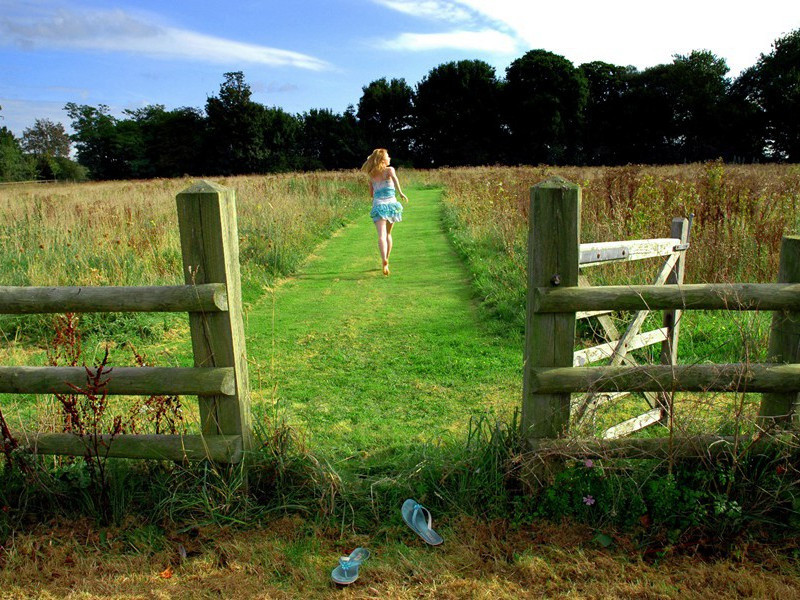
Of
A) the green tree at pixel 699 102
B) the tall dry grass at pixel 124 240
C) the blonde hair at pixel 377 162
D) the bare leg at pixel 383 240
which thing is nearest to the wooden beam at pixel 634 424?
the bare leg at pixel 383 240

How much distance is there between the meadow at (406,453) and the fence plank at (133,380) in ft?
1.40

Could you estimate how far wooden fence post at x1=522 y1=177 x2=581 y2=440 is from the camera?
2.88 m

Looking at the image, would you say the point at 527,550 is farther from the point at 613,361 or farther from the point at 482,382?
the point at 482,382

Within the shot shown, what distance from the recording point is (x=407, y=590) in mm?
2594

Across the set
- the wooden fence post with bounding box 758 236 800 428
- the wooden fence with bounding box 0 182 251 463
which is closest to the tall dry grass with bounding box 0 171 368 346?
the wooden fence with bounding box 0 182 251 463

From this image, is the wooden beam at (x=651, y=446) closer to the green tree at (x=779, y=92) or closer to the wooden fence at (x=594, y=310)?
the wooden fence at (x=594, y=310)

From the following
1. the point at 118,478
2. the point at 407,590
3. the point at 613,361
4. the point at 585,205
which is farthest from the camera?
the point at 585,205

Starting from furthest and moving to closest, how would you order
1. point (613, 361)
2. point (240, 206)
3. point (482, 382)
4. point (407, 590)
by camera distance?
point (240, 206), point (482, 382), point (613, 361), point (407, 590)

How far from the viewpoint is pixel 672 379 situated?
9.61 feet

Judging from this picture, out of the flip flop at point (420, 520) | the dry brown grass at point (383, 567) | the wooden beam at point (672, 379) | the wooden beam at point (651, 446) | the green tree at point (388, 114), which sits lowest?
the dry brown grass at point (383, 567)

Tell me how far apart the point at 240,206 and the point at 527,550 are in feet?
39.8

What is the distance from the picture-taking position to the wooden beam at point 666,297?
9.50 ft

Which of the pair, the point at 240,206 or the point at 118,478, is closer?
the point at 118,478

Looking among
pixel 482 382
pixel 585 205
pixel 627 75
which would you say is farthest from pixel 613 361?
pixel 627 75
